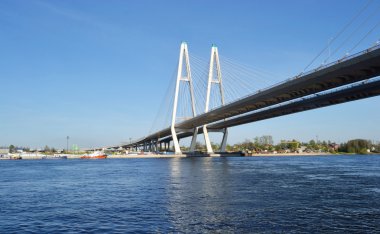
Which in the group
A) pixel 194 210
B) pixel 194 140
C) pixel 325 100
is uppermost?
pixel 325 100

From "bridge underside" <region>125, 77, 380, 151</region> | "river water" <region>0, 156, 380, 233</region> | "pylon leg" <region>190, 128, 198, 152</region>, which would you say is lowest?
"river water" <region>0, 156, 380, 233</region>

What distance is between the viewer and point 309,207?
16.9 meters

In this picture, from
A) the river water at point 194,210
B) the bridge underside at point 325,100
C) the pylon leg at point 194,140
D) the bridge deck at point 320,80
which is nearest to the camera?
the river water at point 194,210

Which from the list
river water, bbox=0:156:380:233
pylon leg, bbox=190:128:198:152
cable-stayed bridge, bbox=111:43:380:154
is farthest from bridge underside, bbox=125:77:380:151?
pylon leg, bbox=190:128:198:152

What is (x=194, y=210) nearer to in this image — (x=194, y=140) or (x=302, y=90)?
(x=302, y=90)

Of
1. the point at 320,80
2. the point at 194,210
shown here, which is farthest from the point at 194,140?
the point at 194,210

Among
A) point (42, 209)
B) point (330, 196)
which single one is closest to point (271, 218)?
point (330, 196)

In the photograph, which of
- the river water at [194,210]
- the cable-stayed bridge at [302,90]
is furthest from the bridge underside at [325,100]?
the river water at [194,210]

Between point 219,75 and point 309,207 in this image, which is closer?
point 309,207

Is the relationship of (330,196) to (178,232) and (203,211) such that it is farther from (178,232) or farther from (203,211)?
(178,232)

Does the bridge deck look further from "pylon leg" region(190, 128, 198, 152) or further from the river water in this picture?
"pylon leg" region(190, 128, 198, 152)

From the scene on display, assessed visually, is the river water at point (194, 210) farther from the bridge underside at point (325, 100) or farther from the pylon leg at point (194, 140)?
the pylon leg at point (194, 140)

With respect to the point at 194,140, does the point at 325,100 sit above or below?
above

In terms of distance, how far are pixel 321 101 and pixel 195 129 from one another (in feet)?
158
